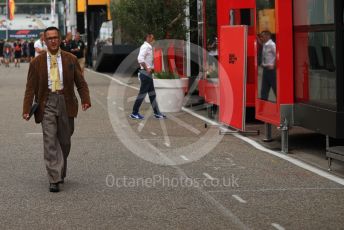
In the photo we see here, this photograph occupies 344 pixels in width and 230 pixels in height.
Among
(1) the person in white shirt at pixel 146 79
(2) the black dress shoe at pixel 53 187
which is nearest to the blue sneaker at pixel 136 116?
(1) the person in white shirt at pixel 146 79

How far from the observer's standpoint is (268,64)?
1261cm

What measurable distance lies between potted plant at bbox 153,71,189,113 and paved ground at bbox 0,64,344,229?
3580 millimetres

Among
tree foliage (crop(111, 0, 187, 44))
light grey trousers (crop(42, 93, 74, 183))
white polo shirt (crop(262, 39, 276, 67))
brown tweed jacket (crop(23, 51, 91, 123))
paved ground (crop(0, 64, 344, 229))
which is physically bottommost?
paved ground (crop(0, 64, 344, 229))

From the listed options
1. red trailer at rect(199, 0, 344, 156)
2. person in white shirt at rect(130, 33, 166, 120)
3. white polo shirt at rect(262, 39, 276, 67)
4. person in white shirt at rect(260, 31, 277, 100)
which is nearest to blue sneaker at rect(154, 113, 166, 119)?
person in white shirt at rect(130, 33, 166, 120)

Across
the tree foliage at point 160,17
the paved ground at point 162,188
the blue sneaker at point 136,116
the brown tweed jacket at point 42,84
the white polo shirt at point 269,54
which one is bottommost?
the paved ground at point 162,188

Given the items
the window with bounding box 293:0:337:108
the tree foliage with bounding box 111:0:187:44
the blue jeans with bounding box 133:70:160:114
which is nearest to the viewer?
the window with bounding box 293:0:337:108

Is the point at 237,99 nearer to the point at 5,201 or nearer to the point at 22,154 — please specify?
the point at 22,154

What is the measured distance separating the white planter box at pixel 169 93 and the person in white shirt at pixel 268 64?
205 inches

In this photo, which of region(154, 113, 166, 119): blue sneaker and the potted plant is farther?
the potted plant

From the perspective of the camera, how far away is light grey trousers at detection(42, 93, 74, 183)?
355 inches

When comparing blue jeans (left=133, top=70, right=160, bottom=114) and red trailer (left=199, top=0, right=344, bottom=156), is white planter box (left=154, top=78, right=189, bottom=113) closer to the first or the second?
blue jeans (left=133, top=70, right=160, bottom=114)

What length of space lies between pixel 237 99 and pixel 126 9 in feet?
24.9

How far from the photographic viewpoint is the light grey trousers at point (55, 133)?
9008mm

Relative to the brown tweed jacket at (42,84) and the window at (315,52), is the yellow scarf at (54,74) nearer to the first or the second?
the brown tweed jacket at (42,84)
